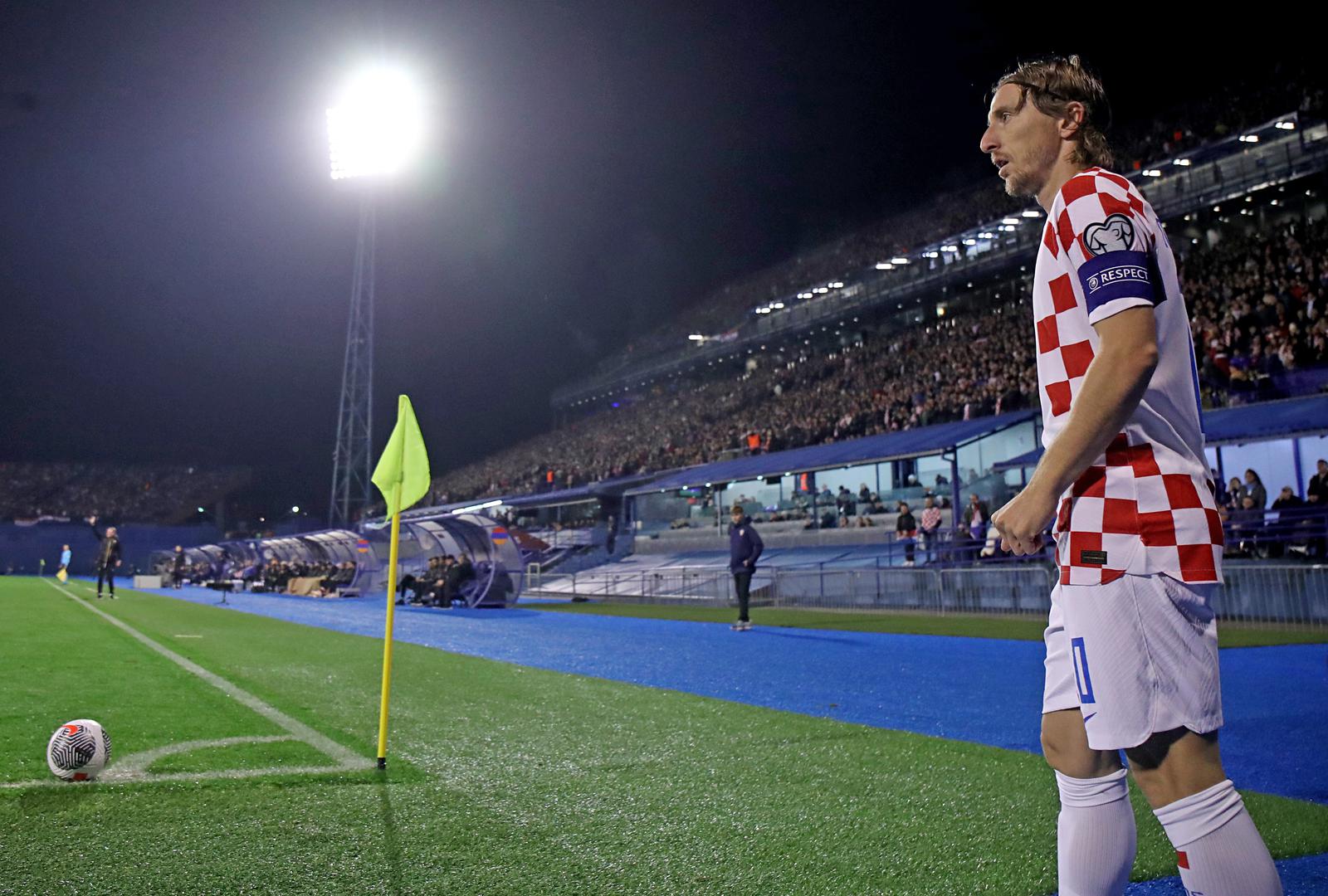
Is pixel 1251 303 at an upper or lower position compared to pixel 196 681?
upper

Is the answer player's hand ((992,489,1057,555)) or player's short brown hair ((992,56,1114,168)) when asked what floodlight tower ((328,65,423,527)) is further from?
player's hand ((992,489,1057,555))

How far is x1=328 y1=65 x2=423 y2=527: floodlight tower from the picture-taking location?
108 feet

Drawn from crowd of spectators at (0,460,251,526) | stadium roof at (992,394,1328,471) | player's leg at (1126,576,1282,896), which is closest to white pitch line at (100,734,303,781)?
player's leg at (1126,576,1282,896)

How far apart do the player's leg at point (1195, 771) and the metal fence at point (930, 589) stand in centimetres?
1043

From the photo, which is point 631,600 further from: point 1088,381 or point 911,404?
point 1088,381

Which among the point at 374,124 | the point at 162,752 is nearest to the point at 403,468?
the point at 162,752

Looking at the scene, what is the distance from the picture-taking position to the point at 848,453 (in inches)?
1013

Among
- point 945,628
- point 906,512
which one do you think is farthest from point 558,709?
point 906,512

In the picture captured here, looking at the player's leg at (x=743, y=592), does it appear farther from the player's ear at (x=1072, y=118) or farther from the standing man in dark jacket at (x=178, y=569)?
the standing man in dark jacket at (x=178, y=569)

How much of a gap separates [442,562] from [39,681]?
17.3 meters

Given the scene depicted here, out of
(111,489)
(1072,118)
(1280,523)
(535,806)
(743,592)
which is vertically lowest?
(535,806)

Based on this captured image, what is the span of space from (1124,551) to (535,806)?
283 cm

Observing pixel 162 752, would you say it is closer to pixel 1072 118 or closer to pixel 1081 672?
pixel 1081 672

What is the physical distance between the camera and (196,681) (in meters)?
7.63
